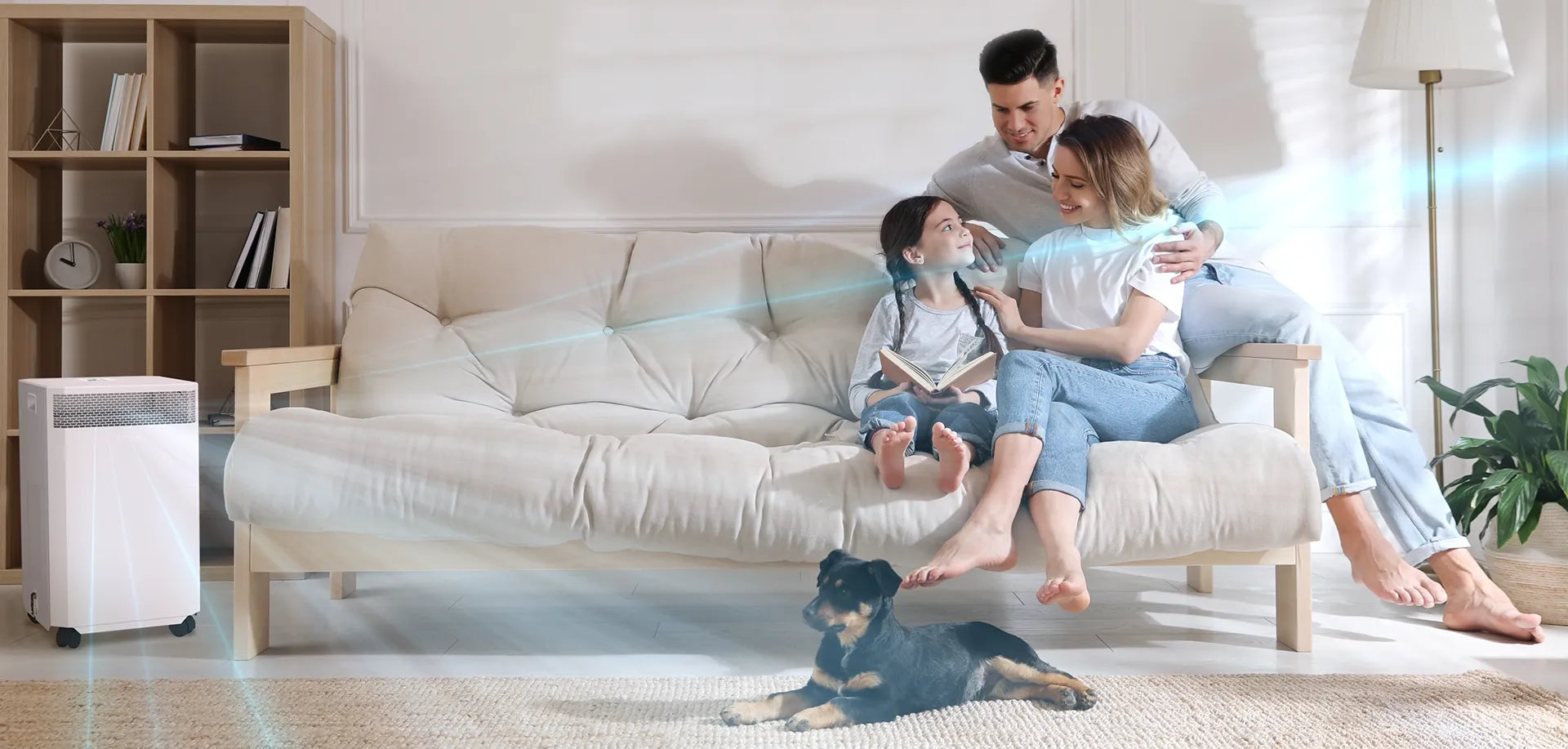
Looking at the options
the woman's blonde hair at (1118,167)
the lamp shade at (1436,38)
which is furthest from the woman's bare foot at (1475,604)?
the lamp shade at (1436,38)

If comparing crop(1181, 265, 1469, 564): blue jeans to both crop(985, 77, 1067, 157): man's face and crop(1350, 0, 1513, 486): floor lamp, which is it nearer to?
crop(985, 77, 1067, 157): man's face

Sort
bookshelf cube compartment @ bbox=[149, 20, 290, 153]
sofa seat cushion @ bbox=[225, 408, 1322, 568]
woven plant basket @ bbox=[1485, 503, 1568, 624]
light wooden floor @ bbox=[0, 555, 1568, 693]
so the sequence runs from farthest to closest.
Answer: bookshelf cube compartment @ bbox=[149, 20, 290, 153], woven plant basket @ bbox=[1485, 503, 1568, 624], light wooden floor @ bbox=[0, 555, 1568, 693], sofa seat cushion @ bbox=[225, 408, 1322, 568]

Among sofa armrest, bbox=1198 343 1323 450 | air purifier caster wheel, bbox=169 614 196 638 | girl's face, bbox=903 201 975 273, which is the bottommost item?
air purifier caster wheel, bbox=169 614 196 638

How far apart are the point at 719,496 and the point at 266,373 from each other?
0.80 m

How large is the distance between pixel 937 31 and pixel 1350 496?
1.45m

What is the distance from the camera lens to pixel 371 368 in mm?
2062

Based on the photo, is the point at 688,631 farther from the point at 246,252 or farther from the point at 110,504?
the point at 246,252

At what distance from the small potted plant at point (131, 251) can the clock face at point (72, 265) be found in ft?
0.16

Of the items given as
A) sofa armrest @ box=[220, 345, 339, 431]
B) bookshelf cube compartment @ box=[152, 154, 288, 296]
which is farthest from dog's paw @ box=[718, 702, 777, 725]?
bookshelf cube compartment @ box=[152, 154, 288, 296]

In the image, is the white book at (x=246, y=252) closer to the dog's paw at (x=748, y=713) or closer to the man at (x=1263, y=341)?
the man at (x=1263, y=341)

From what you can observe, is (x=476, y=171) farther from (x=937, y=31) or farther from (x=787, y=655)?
(x=787, y=655)

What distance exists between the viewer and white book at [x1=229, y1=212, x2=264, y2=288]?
2414mm

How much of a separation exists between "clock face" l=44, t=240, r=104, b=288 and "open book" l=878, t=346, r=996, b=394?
1.87 m

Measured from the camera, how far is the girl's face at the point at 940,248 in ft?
6.47
